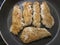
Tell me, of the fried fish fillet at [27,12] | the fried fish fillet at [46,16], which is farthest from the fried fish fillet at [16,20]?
the fried fish fillet at [46,16]

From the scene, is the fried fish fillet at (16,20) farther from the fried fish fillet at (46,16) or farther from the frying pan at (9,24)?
the fried fish fillet at (46,16)

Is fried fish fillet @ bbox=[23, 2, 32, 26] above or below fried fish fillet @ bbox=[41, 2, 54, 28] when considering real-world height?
above

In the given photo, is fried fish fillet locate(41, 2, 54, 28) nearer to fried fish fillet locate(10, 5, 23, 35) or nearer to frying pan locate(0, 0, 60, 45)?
frying pan locate(0, 0, 60, 45)

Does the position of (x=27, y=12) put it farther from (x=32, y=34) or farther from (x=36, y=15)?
(x=32, y=34)

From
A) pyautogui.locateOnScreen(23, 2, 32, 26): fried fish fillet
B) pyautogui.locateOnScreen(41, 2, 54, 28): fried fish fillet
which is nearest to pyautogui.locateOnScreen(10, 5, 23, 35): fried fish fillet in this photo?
pyautogui.locateOnScreen(23, 2, 32, 26): fried fish fillet

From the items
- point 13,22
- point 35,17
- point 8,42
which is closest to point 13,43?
point 8,42

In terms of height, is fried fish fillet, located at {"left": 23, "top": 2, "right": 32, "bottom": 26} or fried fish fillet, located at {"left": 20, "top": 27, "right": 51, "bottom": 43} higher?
fried fish fillet, located at {"left": 23, "top": 2, "right": 32, "bottom": 26}

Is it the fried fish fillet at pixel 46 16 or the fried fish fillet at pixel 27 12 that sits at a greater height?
the fried fish fillet at pixel 27 12
